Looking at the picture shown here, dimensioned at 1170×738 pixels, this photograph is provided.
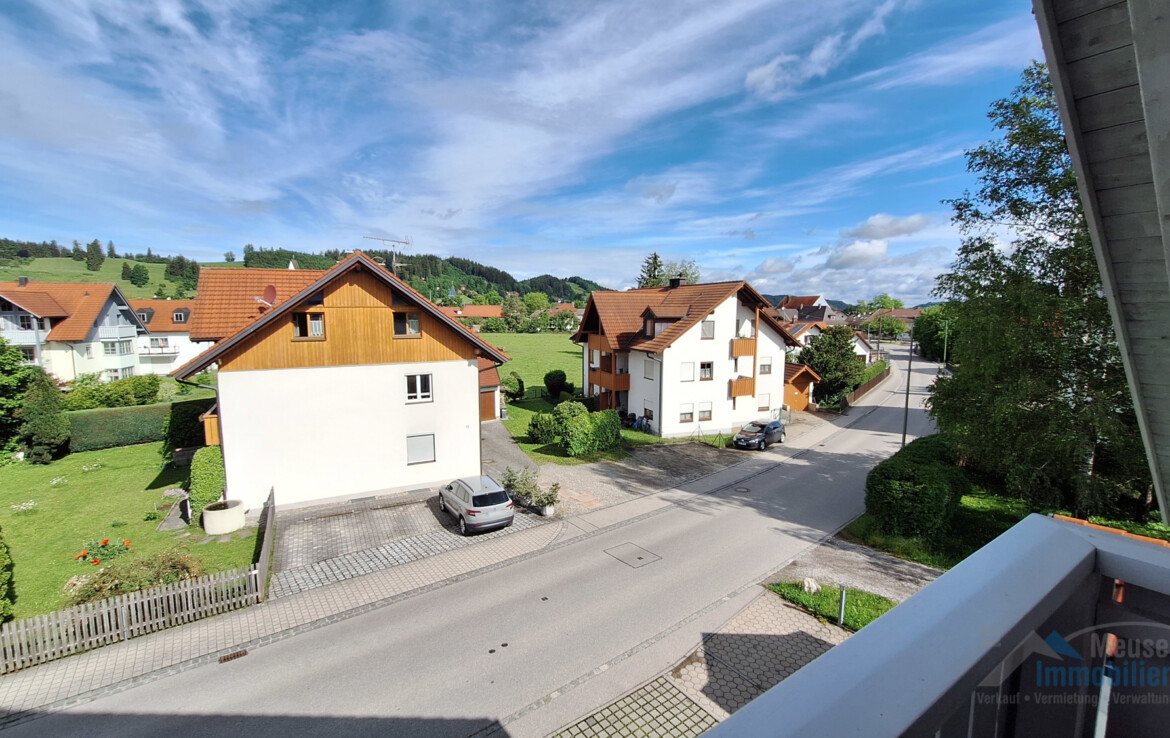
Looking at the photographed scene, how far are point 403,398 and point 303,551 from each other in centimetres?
615

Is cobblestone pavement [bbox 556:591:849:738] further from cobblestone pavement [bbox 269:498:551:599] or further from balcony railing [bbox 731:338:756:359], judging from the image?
balcony railing [bbox 731:338:756:359]

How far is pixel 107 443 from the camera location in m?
30.0

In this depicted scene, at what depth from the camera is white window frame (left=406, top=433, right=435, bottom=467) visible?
20.1 m

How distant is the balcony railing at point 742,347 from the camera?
3206 centimetres

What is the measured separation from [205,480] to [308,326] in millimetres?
5988

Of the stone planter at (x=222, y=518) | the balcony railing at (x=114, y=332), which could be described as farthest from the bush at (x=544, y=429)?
the balcony railing at (x=114, y=332)

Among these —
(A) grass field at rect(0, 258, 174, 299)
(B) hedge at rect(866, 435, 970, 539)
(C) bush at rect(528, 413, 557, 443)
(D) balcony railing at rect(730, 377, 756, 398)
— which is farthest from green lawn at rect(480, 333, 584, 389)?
(A) grass field at rect(0, 258, 174, 299)

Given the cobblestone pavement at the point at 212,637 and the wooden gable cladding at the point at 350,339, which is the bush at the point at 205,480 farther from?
the cobblestone pavement at the point at 212,637

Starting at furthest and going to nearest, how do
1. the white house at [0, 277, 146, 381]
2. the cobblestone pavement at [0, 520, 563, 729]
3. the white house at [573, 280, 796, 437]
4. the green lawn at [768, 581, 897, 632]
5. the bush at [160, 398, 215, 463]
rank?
the white house at [0, 277, 146, 381] → the white house at [573, 280, 796, 437] → the bush at [160, 398, 215, 463] → the green lawn at [768, 581, 897, 632] → the cobblestone pavement at [0, 520, 563, 729]

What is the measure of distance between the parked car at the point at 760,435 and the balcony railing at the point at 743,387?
2.57 m

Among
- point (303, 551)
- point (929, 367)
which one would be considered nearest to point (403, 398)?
point (303, 551)

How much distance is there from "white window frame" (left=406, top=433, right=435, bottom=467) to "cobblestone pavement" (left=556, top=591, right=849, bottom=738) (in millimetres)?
12876

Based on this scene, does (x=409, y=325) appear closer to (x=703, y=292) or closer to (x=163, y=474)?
(x=163, y=474)

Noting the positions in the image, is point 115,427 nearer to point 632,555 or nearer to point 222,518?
point 222,518
